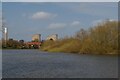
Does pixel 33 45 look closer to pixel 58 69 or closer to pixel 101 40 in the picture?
pixel 101 40

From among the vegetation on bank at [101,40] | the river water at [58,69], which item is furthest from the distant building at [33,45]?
the river water at [58,69]

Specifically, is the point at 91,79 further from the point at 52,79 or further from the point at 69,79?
the point at 52,79

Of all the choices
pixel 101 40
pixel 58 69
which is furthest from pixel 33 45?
pixel 58 69

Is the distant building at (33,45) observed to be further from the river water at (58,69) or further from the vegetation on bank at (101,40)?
the river water at (58,69)

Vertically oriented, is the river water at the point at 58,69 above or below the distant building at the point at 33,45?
below

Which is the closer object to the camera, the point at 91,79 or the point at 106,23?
the point at 91,79

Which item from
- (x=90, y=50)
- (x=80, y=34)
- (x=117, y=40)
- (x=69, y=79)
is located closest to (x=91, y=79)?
(x=69, y=79)

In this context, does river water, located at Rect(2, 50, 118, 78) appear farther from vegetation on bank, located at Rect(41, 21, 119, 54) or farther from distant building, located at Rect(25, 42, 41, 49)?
distant building, located at Rect(25, 42, 41, 49)

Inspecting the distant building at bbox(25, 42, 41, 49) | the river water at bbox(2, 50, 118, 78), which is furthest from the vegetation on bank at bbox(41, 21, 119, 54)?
the distant building at bbox(25, 42, 41, 49)

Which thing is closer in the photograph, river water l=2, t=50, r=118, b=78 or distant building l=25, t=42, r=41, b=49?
river water l=2, t=50, r=118, b=78

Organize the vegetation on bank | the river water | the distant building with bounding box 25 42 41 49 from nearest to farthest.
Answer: the river water → the vegetation on bank → the distant building with bounding box 25 42 41 49

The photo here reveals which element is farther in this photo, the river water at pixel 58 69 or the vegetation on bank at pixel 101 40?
the vegetation on bank at pixel 101 40

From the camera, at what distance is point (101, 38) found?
4666cm

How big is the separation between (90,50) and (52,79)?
34.8 m
